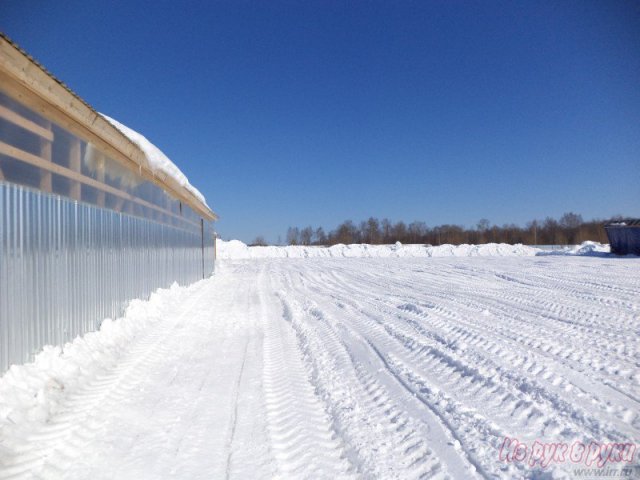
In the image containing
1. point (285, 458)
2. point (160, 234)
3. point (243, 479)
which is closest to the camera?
point (243, 479)

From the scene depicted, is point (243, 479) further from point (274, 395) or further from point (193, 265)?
point (193, 265)

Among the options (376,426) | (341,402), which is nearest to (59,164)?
(341,402)

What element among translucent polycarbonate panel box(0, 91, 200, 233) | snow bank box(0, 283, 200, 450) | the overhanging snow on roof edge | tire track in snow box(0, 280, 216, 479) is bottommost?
tire track in snow box(0, 280, 216, 479)

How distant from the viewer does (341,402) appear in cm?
361

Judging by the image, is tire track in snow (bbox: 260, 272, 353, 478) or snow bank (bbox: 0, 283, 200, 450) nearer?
tire track in snow (bbox: 260, 272, 353, 478)

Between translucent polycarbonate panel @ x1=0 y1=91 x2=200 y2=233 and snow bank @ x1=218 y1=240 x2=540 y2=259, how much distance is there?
128 feet

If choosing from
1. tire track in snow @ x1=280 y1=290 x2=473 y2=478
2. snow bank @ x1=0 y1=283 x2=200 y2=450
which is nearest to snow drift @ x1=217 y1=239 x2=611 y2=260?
snow bank @ x1=0 y1=283 x2=200 y2=450

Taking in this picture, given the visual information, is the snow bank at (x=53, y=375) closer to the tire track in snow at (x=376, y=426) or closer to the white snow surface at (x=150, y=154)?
the tire track in snow at (x=376, y=426)

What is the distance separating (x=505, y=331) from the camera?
615 cm

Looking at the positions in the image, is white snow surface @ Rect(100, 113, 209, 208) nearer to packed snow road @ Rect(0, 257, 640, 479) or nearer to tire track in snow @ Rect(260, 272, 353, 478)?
packed snow road @ Rect(0, 257, 640, 479)

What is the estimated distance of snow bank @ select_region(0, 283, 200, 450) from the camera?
3072 mm

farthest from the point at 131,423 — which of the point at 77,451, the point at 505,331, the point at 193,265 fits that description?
the point at 193,265

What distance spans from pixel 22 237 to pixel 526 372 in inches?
234

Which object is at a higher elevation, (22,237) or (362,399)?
(22,237)
